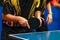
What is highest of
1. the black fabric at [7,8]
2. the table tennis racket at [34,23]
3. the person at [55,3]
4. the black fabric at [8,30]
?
the person at [55,3]

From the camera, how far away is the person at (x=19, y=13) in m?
2.45

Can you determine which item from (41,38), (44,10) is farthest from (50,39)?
(44,10)

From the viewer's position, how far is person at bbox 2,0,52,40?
245 centimetres

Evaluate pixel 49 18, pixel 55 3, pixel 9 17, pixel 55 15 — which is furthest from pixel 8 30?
pixel 55 3

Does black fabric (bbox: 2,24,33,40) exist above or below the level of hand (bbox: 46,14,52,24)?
below

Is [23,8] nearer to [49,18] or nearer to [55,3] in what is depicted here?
[49,18]

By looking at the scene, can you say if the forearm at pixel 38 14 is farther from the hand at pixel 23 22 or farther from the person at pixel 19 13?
the hand at pixel 23 22

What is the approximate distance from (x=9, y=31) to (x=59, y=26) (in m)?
0.99

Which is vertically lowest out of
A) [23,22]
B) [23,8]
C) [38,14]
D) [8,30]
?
[8,30]

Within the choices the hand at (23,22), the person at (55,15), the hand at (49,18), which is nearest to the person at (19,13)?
the hand at (23,22)

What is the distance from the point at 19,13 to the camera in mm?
2539

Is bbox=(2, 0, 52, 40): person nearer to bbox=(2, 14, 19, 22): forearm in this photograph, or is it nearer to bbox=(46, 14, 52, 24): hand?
bbox=(2, 14, 19, 22): forearm

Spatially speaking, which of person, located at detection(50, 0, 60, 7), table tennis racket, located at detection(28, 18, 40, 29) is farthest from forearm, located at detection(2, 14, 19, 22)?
person, located at detection(50, 0, 60, 7)

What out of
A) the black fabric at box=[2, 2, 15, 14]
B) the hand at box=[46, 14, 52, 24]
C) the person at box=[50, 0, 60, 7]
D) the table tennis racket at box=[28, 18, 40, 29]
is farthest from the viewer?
the person at box=[50, 0, 60, 7]
